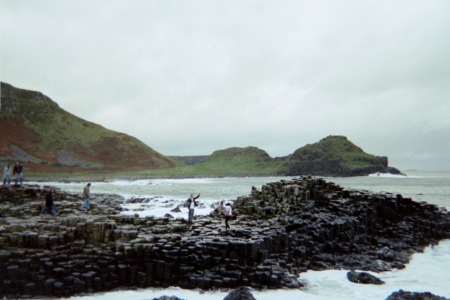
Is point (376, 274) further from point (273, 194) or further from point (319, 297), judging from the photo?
point (273, 194)

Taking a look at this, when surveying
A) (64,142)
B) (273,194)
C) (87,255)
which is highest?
(64,142)

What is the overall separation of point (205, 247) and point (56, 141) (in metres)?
120

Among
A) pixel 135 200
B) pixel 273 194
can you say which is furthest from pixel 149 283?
pixel 135 200

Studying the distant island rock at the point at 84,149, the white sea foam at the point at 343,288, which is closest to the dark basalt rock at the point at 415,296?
the white sea foam at the point at 343,288

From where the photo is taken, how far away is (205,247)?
42.7 feet

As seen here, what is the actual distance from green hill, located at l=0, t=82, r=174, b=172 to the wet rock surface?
92440 mm

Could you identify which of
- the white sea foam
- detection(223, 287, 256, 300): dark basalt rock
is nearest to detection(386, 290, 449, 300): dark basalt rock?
the white sea foam

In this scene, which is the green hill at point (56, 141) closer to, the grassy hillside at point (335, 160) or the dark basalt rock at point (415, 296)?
the grassy hillside at point (335, 160)

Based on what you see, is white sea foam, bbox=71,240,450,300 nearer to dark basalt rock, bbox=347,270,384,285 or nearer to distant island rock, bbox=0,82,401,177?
dark basalt rock, bbox=347,270,384,285

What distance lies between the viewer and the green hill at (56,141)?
104 metres

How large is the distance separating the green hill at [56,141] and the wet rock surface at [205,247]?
3639 inches

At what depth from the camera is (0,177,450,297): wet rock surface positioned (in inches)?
454

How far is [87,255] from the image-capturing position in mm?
12320

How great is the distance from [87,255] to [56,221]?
15.6ft
